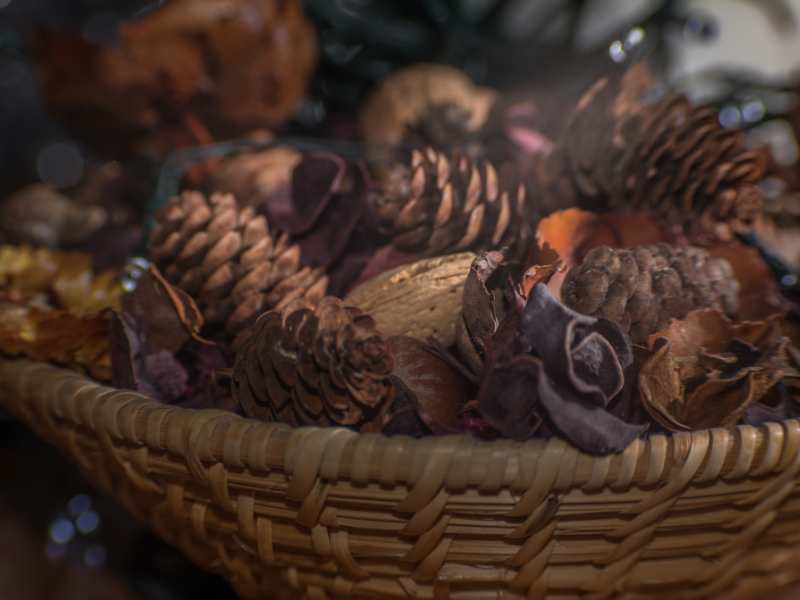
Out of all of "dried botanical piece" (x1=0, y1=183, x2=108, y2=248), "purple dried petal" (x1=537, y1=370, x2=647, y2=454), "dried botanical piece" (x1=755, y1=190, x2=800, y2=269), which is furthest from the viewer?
"dried botanical piece" (x1=0, y1=183, x2=108, y2=248)

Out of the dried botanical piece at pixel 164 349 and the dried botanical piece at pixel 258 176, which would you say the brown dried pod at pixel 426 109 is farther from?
the dried botanical piece at pixel 164 349

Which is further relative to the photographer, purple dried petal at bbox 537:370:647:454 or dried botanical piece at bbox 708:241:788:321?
dried botanical piece at bbox 708:241:788:321

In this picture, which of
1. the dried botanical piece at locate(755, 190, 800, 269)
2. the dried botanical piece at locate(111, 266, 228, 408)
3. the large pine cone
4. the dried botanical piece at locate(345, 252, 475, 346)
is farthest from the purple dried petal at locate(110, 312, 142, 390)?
the dried botanical piece at locate(755, 190, 800, 269)

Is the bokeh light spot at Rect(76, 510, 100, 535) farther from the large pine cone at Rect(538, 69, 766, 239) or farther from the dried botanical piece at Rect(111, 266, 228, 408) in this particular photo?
the large pine cone at Rect(538, 69, 766, 239)

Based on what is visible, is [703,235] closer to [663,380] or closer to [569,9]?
[663,380]

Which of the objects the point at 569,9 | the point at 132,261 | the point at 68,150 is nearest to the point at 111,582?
the point at 132,261

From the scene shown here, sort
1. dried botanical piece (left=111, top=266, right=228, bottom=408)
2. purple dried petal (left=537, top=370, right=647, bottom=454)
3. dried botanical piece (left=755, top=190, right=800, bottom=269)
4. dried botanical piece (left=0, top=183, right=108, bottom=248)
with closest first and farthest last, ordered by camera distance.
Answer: purple dried petal (left=537, top=370, right=647, bottom=454) < dried botanical piece (left=111, top=266, right=228, bottom=408) < dried botanical piece (left=755, top=190, right=800, bottom=269) < dried botanical piece (left=0, top=183, right=108, bottom=248)
